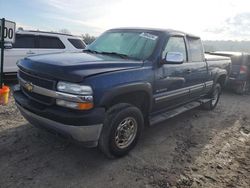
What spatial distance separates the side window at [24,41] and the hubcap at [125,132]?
19.7 ft

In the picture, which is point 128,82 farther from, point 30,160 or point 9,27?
point 9,27

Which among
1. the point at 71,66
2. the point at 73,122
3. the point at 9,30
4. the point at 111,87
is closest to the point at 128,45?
the point at 111,87

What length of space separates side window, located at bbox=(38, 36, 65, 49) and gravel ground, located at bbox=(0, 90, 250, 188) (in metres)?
4.06

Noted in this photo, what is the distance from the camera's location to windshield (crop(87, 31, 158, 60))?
14.3 feet

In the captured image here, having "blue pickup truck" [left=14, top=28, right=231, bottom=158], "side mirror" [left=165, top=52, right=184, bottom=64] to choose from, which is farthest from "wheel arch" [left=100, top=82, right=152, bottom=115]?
"side mirror" [left=165, top=52, right=184, bottom=64]

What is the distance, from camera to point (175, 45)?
Result: 498cm

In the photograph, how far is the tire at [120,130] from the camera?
141 inches

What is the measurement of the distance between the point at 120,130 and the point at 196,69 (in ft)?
8.25

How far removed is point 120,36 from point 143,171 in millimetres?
2456

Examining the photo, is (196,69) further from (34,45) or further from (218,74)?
(34,45)

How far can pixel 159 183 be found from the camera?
3426 mm

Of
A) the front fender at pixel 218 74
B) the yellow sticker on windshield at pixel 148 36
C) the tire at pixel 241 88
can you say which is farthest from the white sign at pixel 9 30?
the tire at pixel 241 88

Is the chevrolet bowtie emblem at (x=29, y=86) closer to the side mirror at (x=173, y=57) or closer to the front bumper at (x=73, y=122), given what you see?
the front bumper at (x=73, y=122)

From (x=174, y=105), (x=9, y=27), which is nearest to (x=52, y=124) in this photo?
(x=174, y=105)
